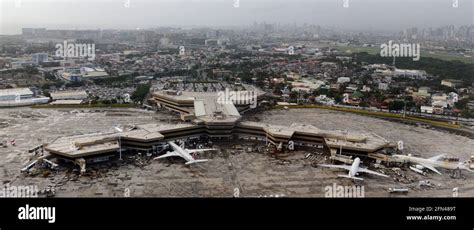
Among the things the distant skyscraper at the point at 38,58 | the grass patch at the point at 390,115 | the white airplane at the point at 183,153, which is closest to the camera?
the white airplane at the point at 183,153

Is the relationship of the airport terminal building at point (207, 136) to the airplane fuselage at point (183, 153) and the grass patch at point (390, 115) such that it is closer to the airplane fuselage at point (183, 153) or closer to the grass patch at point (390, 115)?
the airplane fuselage at point (183, 153)

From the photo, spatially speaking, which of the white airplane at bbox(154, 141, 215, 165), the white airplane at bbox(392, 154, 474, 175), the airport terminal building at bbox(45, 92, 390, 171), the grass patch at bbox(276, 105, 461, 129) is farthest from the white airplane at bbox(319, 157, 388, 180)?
the grass patch at bbox(276, 105, 461, 129)

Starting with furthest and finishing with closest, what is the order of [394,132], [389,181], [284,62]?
[284,62] → [394,132] → [389,181]

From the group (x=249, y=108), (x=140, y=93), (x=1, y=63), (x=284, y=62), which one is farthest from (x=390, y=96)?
(x=1, y=63)

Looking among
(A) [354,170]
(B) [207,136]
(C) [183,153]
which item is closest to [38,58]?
(B) [207,136]

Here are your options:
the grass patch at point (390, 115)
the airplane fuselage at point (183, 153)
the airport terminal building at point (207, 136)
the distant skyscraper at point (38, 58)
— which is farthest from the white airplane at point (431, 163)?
the distant skyscraper at point (38, 58)

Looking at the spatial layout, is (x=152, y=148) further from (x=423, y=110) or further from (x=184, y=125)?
(x=423, y=110)

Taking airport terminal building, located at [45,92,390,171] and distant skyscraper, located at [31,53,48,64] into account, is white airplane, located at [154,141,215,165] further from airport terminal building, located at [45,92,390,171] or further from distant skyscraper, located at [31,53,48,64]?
distant skyscraper, located at [31,53,48,64]

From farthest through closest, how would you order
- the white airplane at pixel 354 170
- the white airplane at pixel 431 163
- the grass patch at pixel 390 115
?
the grass patch at pixel 390 115, the white airplane at pixel 431 163, the white airplane at pixel 354 170
